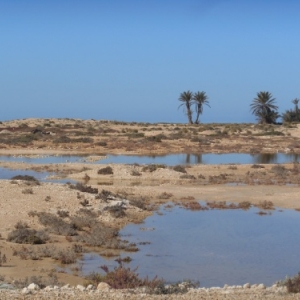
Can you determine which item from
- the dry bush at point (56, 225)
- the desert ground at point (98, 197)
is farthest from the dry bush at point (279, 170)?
the dry bush at point (56, 225)

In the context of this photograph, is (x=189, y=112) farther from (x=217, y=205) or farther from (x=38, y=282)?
(x=38, y=282)

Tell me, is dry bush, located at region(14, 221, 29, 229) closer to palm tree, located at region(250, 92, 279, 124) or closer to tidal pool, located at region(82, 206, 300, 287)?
tidal pool, located at region(82, 206, 300, 287)

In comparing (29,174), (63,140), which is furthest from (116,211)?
(63,140)

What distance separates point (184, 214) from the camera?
24641mm

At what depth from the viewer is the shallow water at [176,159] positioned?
46.4 meters

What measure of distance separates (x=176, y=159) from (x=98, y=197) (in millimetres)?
25103

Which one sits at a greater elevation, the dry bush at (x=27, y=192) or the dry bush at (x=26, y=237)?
the dry bush at (x=27, y=192)

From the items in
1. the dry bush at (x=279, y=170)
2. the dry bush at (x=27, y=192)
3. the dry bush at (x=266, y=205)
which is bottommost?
the dry bush at (x=266, y=205)

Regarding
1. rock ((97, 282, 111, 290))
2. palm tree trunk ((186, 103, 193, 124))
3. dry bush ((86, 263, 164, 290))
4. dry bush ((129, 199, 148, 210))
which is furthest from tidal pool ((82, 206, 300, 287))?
palm tree trunk ((186, 103, 193, 124))

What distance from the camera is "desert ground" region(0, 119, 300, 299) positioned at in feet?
53.8

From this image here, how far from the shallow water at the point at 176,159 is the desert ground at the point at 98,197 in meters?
1.71

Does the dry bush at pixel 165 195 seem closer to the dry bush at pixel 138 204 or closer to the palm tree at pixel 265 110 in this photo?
the dry bush at pixel 138 204

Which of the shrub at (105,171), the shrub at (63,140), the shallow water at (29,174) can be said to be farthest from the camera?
the shrub at (63,140)

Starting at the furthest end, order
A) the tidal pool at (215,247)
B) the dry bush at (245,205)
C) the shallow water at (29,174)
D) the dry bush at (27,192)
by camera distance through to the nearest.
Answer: the shallow water at (29,174)
the dry bush at (245,205)
the dry bush at (27,192)
the tidal pool at (215,247)
